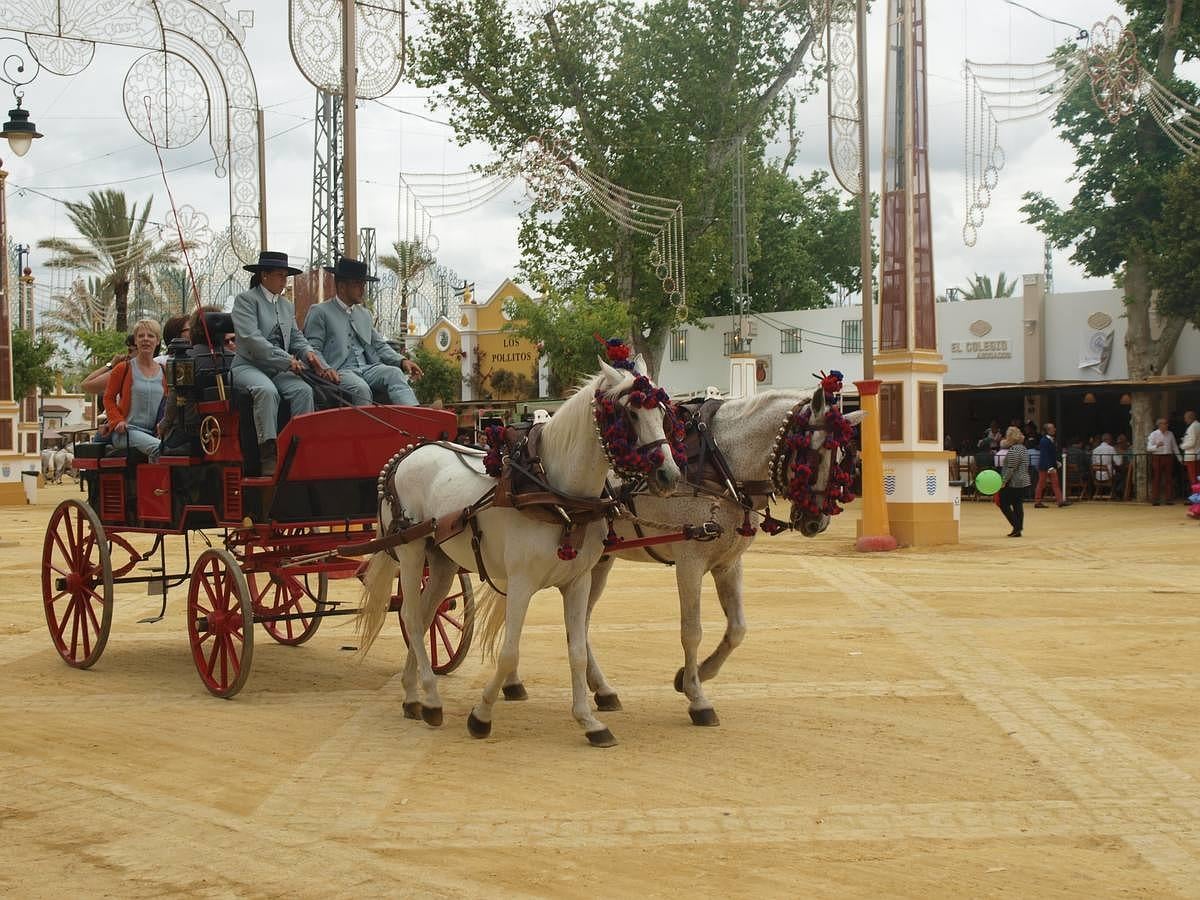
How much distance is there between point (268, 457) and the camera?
28.2ft

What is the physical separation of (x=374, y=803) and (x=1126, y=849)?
3137 mm

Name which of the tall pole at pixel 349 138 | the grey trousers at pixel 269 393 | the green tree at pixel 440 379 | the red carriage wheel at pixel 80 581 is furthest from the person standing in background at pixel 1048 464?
the green tree at pixel 440 379

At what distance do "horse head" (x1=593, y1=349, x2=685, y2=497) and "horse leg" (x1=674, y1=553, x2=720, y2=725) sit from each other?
3.52 feet

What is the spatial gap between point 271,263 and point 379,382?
3.59 ft

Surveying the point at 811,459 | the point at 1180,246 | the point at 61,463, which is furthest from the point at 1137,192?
the point at 61,463

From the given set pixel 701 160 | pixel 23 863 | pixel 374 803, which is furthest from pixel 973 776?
pixel 701 160

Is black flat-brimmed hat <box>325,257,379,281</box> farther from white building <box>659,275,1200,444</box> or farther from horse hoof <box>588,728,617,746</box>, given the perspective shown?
white building <box>659,275,1200,444</box>

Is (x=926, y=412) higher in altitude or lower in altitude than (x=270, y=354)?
lower

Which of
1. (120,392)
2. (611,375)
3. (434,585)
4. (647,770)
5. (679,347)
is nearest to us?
(647,770)

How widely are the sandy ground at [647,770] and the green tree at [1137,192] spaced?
19.5 metres

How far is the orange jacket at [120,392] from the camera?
33.1 ft

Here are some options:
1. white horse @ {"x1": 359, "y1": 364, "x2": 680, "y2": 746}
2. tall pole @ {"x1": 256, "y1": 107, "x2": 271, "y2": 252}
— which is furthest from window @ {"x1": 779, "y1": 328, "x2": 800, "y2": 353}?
white horse @ {"x1": 359, "y1": 364, "x2": 680, "y2": 746}

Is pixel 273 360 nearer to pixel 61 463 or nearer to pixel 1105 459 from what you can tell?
pixel 1105 459

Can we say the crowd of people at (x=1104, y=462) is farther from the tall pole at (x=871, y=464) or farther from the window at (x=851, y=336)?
the window at (x=851, y=336)
